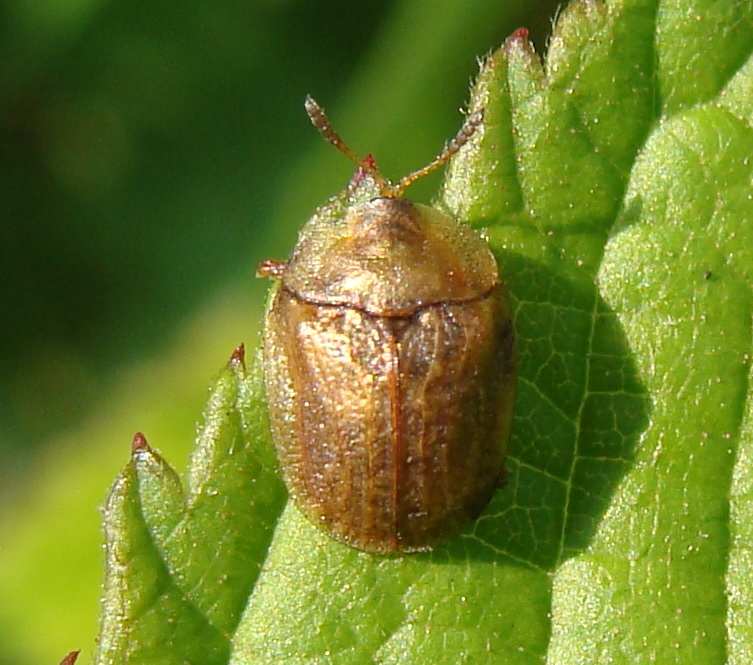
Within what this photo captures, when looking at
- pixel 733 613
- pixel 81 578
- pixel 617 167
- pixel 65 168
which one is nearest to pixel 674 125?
pixel 617 167

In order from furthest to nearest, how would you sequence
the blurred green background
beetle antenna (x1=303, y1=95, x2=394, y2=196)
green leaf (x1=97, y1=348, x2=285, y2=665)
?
the blurred green background
beetle antenna (x1=303, y1=95, x2=394, y2=196)
green leaf (x1=97, y1=348, x2=285, y2=665)

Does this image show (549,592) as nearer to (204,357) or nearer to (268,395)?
(268,395)

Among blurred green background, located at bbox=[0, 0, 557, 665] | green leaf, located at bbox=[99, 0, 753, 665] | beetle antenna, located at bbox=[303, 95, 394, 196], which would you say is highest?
blurred green background, located at bbox=[0, 0, 557, 665]

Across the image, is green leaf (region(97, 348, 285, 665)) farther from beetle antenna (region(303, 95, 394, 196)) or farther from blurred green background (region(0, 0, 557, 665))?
blurred green background (region(0, 0, 557, 665))

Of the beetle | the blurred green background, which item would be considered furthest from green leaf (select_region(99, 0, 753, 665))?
the blurred green background

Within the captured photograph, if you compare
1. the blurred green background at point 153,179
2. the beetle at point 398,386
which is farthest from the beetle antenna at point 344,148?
the blurred green background at point 153,179

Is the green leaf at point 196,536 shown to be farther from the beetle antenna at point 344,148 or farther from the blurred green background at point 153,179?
the blurred green background at point 153,179

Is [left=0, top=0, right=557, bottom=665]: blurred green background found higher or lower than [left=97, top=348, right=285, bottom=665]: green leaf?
higher
